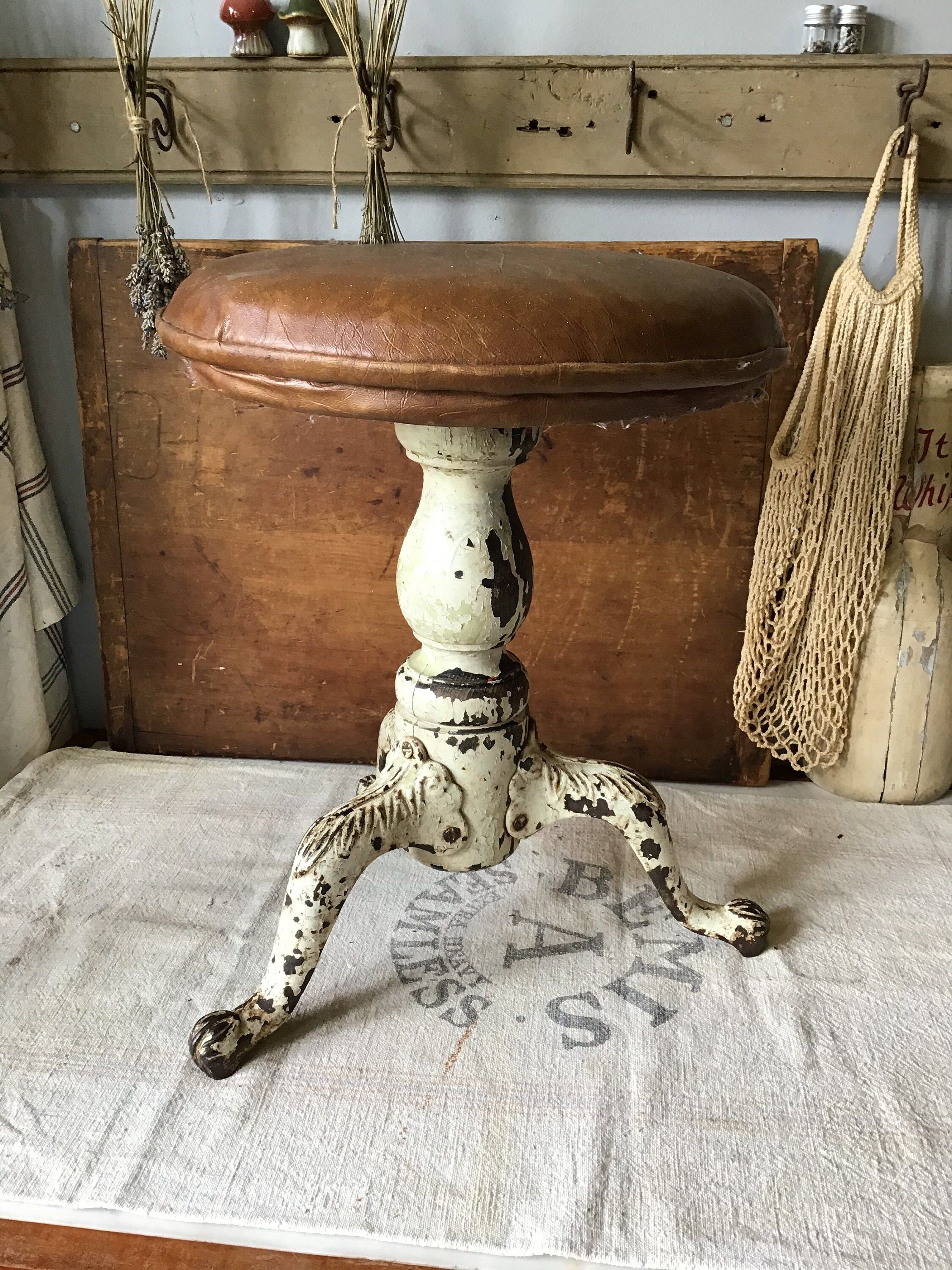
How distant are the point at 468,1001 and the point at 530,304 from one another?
2.26 feet

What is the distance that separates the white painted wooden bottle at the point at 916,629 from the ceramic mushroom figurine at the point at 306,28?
831 millimetres

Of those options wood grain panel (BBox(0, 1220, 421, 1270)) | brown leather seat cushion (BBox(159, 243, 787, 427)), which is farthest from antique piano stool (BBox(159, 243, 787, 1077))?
wood grain panel (BBox(0, 1220, 421, 1270))

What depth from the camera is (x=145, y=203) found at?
1.30 metres

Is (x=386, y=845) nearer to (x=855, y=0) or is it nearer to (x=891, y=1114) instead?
(x=891, y=1114)

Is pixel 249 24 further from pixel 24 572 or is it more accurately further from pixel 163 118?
pixel 24 572

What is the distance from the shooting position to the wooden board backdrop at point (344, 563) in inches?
54.7

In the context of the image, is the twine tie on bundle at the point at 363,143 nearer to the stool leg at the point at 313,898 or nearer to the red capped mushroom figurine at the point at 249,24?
the red capped mushroom figurine at the point at 249,24

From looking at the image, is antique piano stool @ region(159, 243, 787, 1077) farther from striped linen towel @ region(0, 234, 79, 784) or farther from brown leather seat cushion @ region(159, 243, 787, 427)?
striped linen towel @ region(0, 234, 79, 784)

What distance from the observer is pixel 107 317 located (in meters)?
1.40

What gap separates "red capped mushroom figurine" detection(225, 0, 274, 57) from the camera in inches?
48.8

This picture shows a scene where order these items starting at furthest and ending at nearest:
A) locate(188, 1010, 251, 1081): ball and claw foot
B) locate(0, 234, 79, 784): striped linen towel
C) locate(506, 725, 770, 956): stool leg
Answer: locate(0, 234, 79, 784): striped linen towel
locate(506, 725, 770, 956): stool leg
locate(188, 1010, 251, 1081): ball and claw foot

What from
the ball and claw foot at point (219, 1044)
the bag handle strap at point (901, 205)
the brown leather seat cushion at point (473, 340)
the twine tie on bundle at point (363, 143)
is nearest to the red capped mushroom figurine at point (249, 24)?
the twine tie on bundle at point (363, 143)

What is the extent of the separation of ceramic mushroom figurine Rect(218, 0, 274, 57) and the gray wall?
0.06 metres

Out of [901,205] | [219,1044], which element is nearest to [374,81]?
[901,205]
